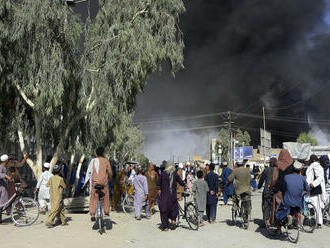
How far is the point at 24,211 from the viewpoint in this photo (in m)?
10.8

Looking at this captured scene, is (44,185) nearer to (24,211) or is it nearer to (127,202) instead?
(24,211)

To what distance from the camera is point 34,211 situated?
1081 centimetres

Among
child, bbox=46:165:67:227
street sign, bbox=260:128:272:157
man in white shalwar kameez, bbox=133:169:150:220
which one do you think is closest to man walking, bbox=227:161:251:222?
man in white shalwar kameez, bbox=133:169:150:220

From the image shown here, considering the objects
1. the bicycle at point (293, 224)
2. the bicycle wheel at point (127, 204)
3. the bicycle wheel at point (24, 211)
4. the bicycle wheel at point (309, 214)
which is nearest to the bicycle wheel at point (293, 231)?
the bicycle at point (293, 224)

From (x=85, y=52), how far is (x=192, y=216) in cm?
680

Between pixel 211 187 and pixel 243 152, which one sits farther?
pixel 243 152

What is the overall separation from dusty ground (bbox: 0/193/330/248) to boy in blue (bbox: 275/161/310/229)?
2.01 ft

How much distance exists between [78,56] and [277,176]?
26.9 feet

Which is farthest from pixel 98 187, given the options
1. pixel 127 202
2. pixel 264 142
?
pixel 264 142

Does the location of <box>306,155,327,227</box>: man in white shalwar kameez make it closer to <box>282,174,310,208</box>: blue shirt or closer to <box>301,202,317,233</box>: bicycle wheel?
<box>301,202,317,233</box>: bicycle wheel

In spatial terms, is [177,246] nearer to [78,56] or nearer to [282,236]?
[282,236]

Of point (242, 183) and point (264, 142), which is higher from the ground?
point (264, 142)

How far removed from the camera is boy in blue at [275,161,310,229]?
859 cm

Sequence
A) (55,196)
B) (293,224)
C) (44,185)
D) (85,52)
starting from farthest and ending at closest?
1. (85,52)
2. (44,185)
3. (55,196)
4. (293,224)
